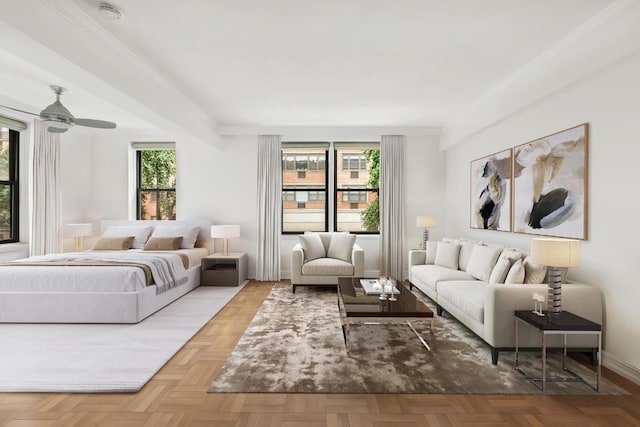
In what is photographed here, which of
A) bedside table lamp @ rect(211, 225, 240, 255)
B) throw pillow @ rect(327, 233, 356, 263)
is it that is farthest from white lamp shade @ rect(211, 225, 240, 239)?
throw pillow @ rect(327, 233, 356, 263)

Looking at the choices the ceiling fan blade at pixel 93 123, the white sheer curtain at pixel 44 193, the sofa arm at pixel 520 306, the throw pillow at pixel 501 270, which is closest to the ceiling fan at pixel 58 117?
the ceiling fan blade at pixel 93 123

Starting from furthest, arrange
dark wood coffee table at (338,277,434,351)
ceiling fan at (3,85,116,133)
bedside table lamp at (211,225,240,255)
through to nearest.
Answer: bedside table lamp at (211,225,240,255)
ceiling fan at (3,85,116,133)
dark wood coffee table at (338,277,434,351)

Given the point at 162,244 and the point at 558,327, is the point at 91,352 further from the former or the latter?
the point at 558,327

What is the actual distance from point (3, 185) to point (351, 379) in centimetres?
610

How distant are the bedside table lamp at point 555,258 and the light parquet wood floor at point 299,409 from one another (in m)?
0.67

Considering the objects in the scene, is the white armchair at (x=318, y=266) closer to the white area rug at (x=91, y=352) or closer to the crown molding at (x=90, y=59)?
the white area rug at (x=91, y=352)

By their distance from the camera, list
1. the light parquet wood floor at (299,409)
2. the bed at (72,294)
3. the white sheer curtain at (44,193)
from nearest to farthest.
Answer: the light parquet wood floor at (299,409), the bed at (72,294), the white sheer curtain at (44,193)

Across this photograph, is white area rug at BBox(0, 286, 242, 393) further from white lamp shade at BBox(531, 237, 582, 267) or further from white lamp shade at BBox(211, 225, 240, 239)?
white lamp shade at BBox(531, 237, 582, 267)

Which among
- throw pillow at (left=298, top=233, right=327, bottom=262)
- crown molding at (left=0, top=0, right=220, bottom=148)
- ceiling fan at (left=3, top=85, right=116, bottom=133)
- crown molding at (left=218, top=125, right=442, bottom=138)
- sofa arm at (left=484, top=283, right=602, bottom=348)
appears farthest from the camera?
crown molding at (left=218, top=125, right=442, bottom=138)

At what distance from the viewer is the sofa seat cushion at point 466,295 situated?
127 inches

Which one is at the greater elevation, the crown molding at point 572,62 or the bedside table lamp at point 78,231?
the crown molding at point 572,62

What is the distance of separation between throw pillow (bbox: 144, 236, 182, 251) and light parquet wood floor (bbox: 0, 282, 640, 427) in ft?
11.4

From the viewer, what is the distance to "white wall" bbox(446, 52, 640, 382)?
268 centimetres

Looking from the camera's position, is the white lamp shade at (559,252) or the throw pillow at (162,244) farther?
the throw pillow at (162,244)
